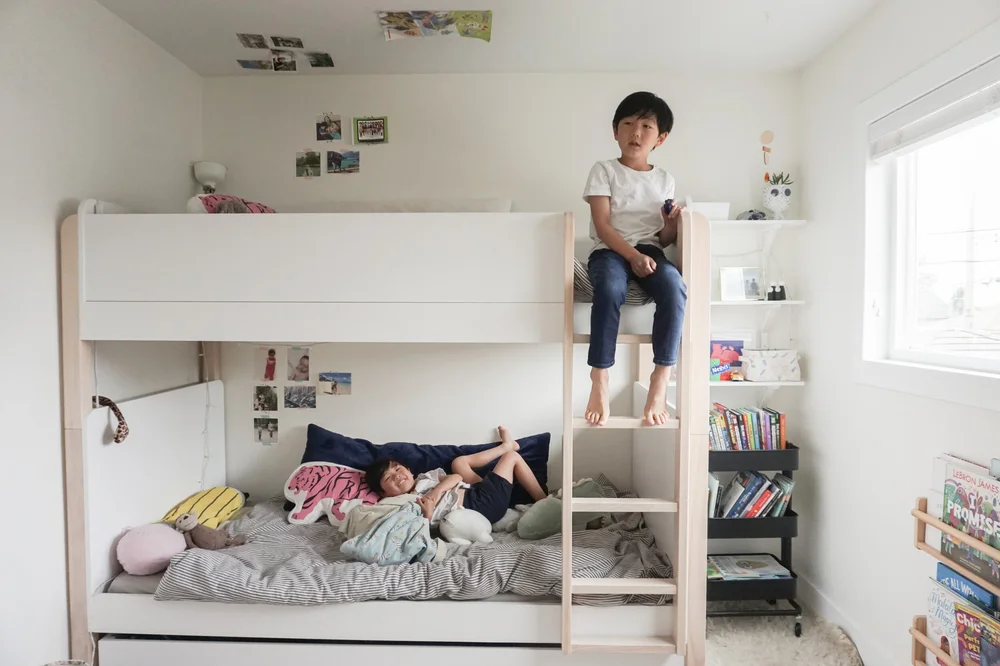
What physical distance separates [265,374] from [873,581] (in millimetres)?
2668

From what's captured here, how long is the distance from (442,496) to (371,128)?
1714mm

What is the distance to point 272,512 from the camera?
8.45ft

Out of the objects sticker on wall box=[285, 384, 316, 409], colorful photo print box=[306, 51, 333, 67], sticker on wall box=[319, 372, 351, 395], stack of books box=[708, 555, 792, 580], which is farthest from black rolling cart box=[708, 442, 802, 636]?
colorful photo print box=[306, 51, 333, 67]

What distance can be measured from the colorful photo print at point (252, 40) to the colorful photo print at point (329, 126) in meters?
0.39

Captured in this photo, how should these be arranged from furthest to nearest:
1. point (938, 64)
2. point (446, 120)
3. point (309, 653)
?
point (446, 120)
point (309, 653)
point (938, 64)

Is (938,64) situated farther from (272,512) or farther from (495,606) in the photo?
(272,512)

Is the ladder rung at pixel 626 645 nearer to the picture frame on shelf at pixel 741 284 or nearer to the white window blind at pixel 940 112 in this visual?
the picture frame on shelf at pixel 741 284

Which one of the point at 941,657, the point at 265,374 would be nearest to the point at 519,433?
the point at 265,374

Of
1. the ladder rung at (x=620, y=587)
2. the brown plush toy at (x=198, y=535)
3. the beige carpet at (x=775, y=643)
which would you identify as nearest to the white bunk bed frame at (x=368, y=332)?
the ladder rung at (x=620, y=587)

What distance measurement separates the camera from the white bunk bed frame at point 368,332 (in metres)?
1.91

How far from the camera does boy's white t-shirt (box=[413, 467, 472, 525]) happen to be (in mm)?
2375

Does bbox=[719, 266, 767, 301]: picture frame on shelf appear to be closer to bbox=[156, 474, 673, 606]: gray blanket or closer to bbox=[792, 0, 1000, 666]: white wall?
bbox=[792, 0, 1000, 666]: white wall

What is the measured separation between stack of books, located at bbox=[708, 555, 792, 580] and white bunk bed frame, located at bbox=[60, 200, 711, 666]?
0.65 metres

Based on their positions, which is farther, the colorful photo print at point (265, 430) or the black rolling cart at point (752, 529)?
the colorful photo print at point (265, 430)
